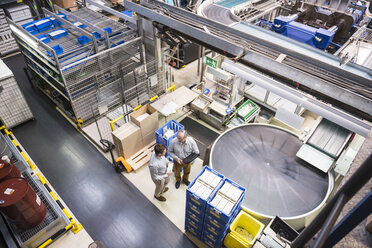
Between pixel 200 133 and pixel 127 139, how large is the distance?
2.23 meters

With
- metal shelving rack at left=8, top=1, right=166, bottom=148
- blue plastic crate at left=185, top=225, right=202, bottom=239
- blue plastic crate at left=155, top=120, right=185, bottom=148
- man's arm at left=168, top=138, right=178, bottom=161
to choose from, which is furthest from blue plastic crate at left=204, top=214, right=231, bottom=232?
metal shelving rack at left=8, top=1, right=166, bottom=148

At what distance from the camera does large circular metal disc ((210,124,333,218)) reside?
16.1 feet

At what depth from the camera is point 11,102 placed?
6.68m

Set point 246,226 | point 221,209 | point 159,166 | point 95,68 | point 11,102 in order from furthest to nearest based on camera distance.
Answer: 1. point 95,68
2. point 11,102
3. point 159,166
4. point 246,226
5. point 221,209

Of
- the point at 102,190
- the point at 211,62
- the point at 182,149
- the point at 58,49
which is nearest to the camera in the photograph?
the point at 182,149

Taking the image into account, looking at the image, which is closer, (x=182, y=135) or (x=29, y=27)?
(x=182, y=135)

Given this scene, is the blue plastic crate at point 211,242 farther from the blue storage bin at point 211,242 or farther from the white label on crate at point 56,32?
the white label on crate at point 56,32

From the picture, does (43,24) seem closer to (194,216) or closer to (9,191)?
(9,191)

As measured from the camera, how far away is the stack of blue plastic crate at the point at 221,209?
4.04 meters

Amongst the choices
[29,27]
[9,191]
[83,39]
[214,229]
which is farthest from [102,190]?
[29,27]

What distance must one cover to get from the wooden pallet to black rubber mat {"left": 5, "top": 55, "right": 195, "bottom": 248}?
1.32 ft

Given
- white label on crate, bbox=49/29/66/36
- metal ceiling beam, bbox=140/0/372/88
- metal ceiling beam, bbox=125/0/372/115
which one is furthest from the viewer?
white label on crate, bbox=49/29/66/36

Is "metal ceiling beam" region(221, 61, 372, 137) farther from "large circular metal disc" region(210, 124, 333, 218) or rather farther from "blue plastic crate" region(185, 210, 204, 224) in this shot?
"blue plastic crate" region(185, 210, 204, 224)

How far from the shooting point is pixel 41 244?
4887 millimetres
